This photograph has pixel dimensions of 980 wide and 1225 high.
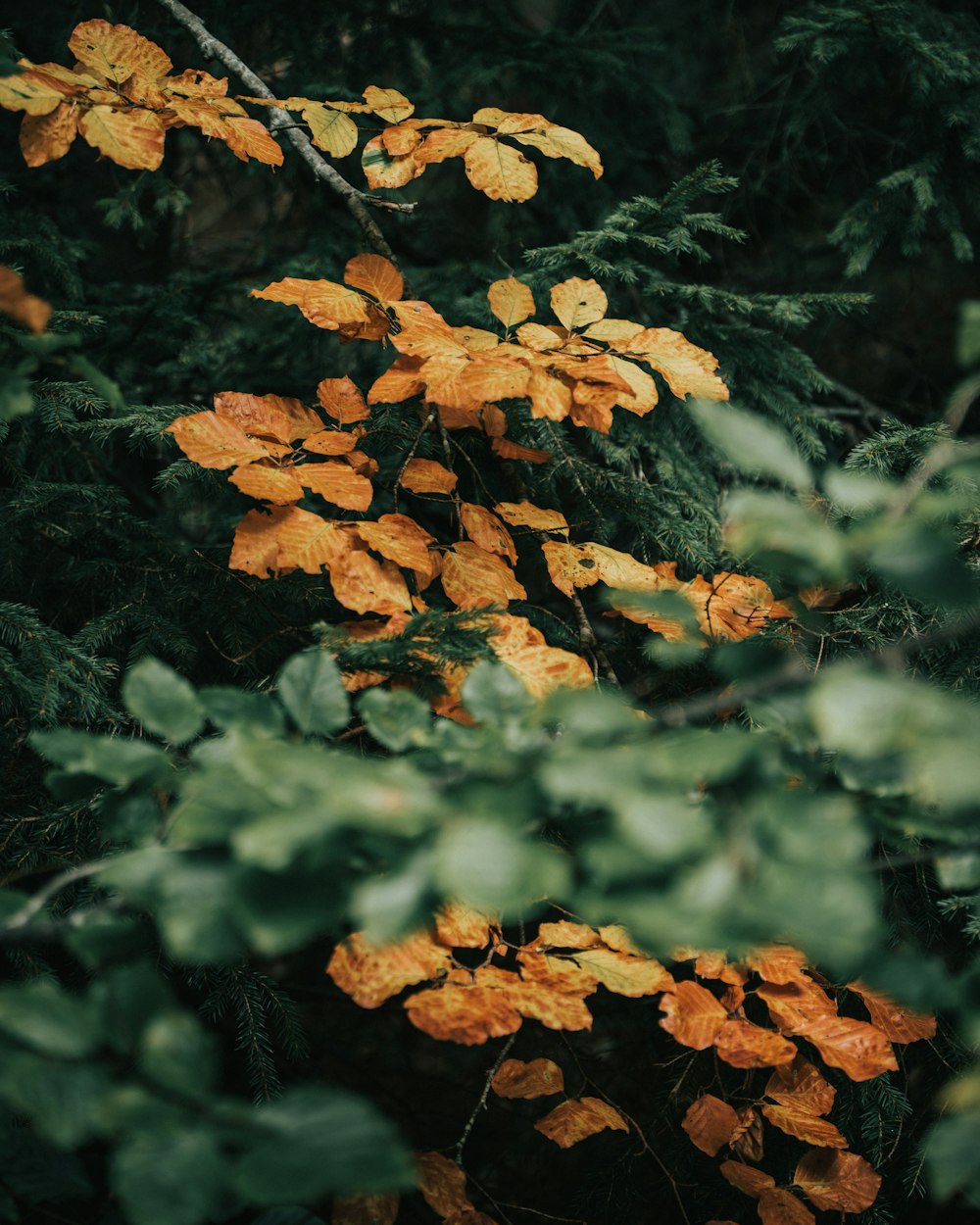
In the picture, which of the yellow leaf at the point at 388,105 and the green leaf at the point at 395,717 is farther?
the yellow leaf at the point at 388,105

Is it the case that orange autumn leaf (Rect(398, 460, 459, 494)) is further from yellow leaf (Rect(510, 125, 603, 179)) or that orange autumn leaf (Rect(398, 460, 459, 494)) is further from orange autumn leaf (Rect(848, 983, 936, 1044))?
orange autumn leaf (Rect(848, 983, 936, 1044))

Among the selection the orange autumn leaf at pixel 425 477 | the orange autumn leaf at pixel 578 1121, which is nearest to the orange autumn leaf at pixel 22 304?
the orange autumn leaf at pixel 425 477

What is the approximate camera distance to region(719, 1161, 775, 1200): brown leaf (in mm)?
1167

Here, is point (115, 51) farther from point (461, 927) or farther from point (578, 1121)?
point (578, 1121)

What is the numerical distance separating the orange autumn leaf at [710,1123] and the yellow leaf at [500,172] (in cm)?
132

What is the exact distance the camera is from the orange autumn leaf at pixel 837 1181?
1149 millimetres

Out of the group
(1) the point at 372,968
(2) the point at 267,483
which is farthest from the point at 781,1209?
(2) the point at 267,483

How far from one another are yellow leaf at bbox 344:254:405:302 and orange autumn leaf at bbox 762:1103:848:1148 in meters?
1.29

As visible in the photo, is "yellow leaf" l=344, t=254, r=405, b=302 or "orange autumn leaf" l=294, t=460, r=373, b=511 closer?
"orange autumn leaf" l=294, t=460, r=373, b=511

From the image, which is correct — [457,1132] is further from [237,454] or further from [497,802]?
[497,802]

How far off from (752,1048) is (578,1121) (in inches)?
10.8

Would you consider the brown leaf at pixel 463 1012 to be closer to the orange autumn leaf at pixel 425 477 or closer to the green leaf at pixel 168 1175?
the green leaf at pixel 168 1175

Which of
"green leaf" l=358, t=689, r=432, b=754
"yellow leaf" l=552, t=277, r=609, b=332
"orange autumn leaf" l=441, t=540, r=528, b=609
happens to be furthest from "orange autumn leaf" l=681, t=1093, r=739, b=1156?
"yellow leaf" l=552, t=277, r=609, b=332

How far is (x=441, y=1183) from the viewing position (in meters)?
1.15
